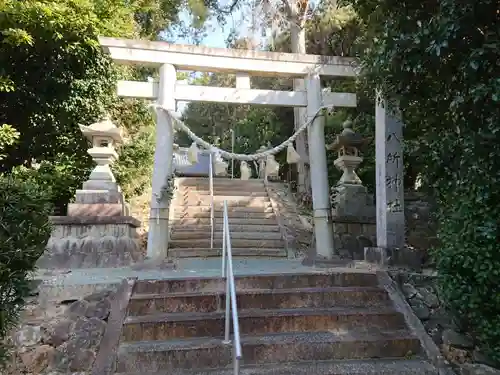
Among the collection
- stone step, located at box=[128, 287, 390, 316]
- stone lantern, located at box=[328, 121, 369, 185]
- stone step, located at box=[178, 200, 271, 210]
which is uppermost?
stone lantern, located at box=[328, 121, 369, 185]

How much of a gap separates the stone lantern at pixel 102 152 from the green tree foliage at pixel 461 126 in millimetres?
4618

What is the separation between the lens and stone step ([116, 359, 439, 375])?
3.01 metres

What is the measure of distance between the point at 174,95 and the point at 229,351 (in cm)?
418

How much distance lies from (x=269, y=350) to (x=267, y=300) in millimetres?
623

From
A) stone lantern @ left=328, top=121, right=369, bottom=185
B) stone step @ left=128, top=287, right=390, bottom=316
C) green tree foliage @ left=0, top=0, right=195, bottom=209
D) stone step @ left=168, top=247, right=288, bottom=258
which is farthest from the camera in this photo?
green tree foliage @ left=0, top=0, right=195, bottom=209

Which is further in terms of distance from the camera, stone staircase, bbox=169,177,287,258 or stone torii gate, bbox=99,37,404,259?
stone staircase, bbox=169,177,287,258

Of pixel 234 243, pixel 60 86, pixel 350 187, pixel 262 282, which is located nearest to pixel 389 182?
pixel 350 187

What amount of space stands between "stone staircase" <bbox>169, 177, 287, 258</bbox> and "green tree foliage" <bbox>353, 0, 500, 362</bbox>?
13.1 feet

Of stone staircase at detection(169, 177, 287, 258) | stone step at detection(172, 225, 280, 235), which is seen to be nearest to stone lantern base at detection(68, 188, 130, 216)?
stone staircase at detection(169, 177, 287, 258)

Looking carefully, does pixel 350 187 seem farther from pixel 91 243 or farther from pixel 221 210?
pixel 91 243

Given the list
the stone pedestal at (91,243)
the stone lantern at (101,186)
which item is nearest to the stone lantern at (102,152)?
the stone lantern at (101,186)

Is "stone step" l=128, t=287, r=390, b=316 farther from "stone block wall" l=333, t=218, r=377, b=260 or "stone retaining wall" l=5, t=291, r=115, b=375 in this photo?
"stone block wall" l=333, t=218, r=377, b=260

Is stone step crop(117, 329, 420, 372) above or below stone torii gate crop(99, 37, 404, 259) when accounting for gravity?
below

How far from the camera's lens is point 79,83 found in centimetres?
827
